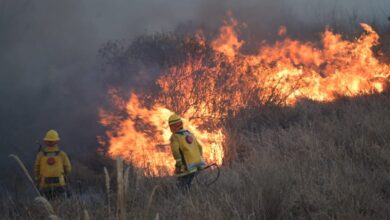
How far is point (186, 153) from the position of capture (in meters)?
6.37

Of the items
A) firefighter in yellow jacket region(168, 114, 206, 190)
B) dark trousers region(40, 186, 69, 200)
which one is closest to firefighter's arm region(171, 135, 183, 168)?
firefighter in yellow jacket region(168, 114, 206, 190)

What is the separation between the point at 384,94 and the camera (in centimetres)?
1179

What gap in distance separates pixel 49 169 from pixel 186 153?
222 cm

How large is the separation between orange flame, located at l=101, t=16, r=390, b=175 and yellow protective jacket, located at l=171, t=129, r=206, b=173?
4.65 m

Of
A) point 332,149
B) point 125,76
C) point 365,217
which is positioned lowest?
point 365,217

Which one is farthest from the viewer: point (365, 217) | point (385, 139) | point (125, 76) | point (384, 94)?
point (125, 76)

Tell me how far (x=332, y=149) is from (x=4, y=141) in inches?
503

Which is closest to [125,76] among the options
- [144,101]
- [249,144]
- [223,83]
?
[144,101]

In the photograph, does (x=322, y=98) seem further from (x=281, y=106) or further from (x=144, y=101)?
(x=144, y=101)

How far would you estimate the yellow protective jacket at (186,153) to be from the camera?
6.35 m

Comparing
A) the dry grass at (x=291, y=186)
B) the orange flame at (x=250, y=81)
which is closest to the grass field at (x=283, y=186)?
the dry grass at (x=291, y=186)

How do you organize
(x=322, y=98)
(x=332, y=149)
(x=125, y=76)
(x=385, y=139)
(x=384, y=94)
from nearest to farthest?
(x=332, y=149) < (x=385, y=139) < (x=384, y=94) < (x=322, y=98) < (x=125, y=76)

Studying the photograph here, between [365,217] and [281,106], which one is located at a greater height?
[281,106]

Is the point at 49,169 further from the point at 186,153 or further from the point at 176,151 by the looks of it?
the point at 186,153
